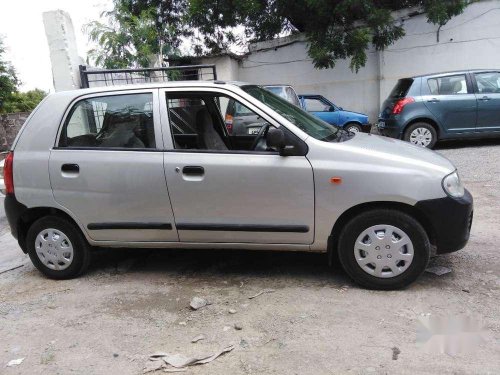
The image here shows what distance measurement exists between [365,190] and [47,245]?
2789 millimetres

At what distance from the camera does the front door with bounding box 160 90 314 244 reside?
10.9 ft

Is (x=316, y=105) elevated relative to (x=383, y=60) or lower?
lower

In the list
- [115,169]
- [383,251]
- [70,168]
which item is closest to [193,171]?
[115,169]

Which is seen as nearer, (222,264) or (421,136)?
(222,264)

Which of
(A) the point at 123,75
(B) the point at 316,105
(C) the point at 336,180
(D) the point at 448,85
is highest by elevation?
(A) the point at 123,75

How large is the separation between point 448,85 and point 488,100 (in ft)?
2.62

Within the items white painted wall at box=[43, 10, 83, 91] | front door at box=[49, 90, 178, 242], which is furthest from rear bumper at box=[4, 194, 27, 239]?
white painted wall at box=[43, 10, 83, 91]

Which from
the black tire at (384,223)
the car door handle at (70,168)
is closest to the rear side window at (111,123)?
the car door handle at (70,168)

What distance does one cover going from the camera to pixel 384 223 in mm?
3238

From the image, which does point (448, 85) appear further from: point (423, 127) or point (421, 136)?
point (421, 136)

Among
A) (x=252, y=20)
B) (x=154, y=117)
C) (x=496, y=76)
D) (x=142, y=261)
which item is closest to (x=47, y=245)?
(x=142, y=261)

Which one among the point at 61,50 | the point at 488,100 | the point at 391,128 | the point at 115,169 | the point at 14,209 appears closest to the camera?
the point at 115,169

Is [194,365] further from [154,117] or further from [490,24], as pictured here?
[490,24]

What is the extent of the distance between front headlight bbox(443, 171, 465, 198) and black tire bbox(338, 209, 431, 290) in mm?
319
